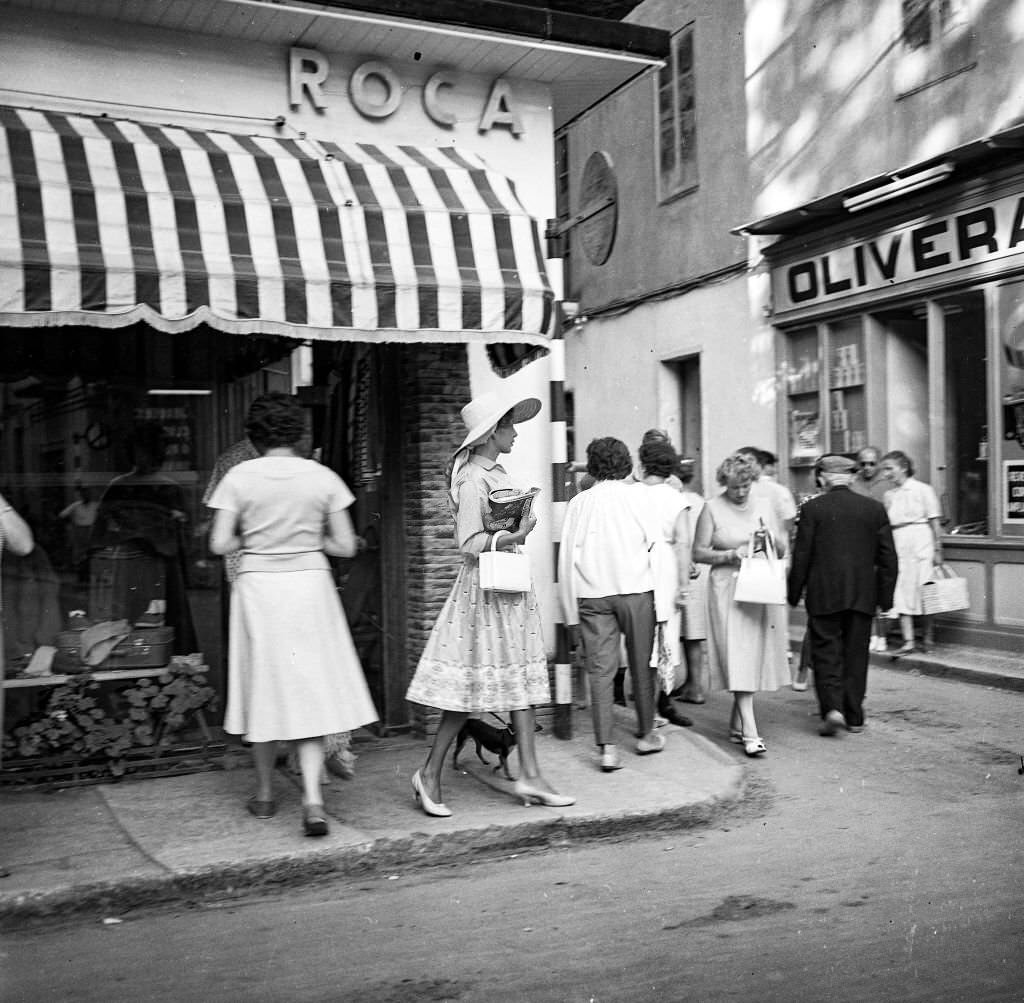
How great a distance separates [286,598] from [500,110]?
397cm

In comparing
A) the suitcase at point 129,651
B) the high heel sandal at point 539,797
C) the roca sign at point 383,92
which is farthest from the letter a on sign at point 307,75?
the high heel sandal at point 539,797

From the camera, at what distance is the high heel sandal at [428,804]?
5.98 metres

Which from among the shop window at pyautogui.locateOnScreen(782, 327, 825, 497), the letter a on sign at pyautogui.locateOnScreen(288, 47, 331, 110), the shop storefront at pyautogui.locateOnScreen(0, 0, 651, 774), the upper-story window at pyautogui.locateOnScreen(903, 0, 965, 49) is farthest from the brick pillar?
the shop window at pyautogui.locateOnScreen(782, 327, 825, 497)

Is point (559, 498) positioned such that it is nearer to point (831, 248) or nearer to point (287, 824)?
point (287, 824)

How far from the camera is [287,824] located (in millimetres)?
5887

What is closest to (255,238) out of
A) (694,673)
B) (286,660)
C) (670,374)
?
(286,660)

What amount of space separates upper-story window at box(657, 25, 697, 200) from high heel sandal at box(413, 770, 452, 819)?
1177 cm

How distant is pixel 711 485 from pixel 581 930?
12094mm

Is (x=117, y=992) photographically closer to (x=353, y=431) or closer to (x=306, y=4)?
(x=353, y=431)

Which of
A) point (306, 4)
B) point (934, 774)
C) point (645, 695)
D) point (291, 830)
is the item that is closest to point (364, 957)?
point (291, 830)

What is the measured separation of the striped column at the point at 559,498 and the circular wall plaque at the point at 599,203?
4.56 feet

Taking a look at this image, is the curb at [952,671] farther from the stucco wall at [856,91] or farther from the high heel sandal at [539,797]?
the high heel sandal at [539,797]

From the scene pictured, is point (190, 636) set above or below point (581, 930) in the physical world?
above

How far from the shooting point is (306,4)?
7129mm
